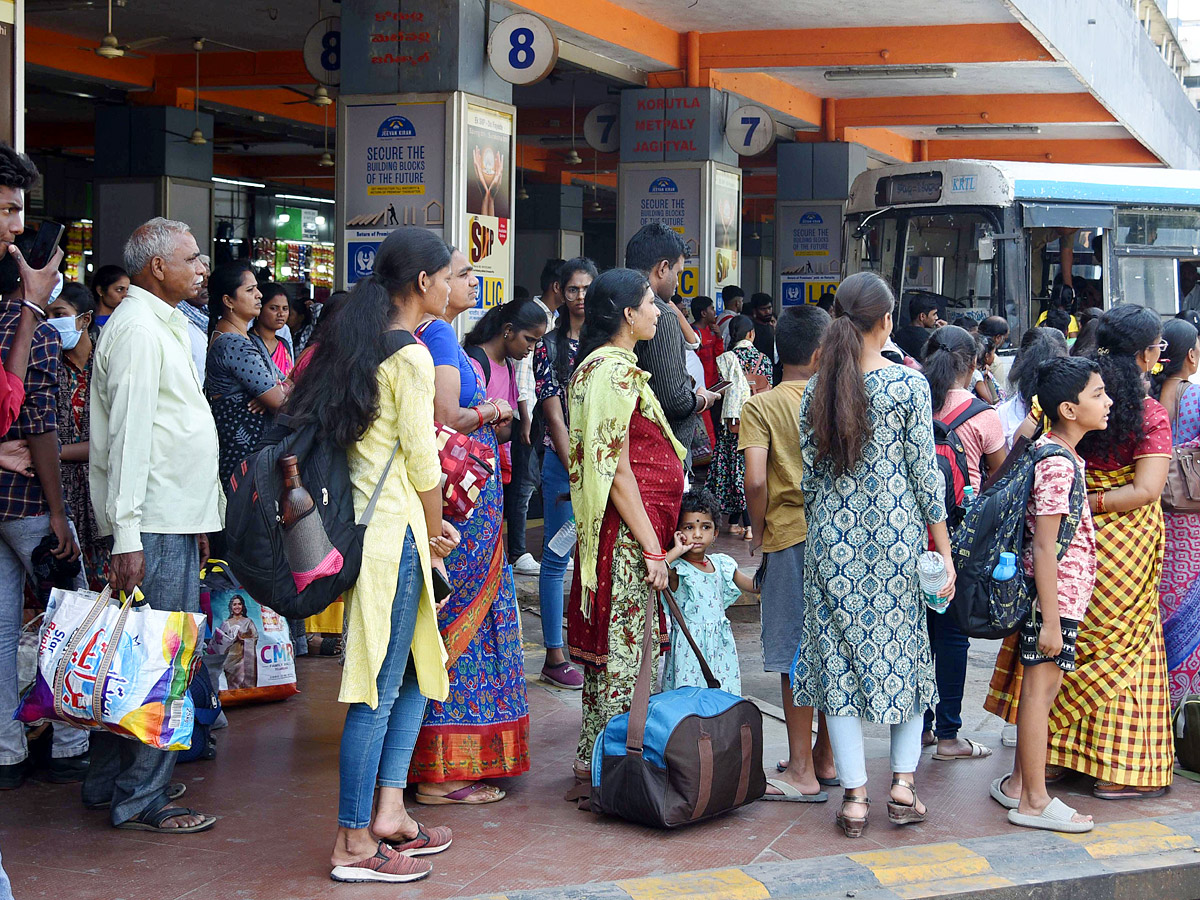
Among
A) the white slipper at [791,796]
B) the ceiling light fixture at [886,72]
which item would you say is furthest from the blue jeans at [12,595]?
the ceiling light fixture at [886,72]

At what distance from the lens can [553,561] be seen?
18.2ft

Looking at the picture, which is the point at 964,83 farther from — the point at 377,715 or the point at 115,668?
the point at 115,668

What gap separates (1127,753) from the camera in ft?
15.0

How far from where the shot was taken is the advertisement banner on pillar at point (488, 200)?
31.0ft

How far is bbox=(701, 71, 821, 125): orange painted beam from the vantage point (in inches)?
567

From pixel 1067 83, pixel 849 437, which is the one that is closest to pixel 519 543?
pixel 849 437

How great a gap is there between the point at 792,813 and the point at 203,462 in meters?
2.16

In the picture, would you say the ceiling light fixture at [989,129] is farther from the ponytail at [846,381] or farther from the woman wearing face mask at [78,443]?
the woman wearing face mask at [78,443]

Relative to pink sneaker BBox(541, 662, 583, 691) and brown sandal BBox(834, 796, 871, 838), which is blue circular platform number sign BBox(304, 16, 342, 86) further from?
brown sandal BBox(834, 796, 871, 838)

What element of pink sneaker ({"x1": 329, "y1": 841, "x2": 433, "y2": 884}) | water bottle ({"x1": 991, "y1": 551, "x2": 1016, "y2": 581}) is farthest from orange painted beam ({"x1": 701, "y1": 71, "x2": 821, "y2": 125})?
pink sneaker ({"x1": 329, "y1": 841, "x2": 433, "y2": 884})

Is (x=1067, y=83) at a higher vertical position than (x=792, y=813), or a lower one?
higher

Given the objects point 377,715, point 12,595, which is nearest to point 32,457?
point 12,595

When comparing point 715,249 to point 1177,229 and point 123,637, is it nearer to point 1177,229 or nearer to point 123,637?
point 1177,229

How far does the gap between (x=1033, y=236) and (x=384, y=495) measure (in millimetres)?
9577
